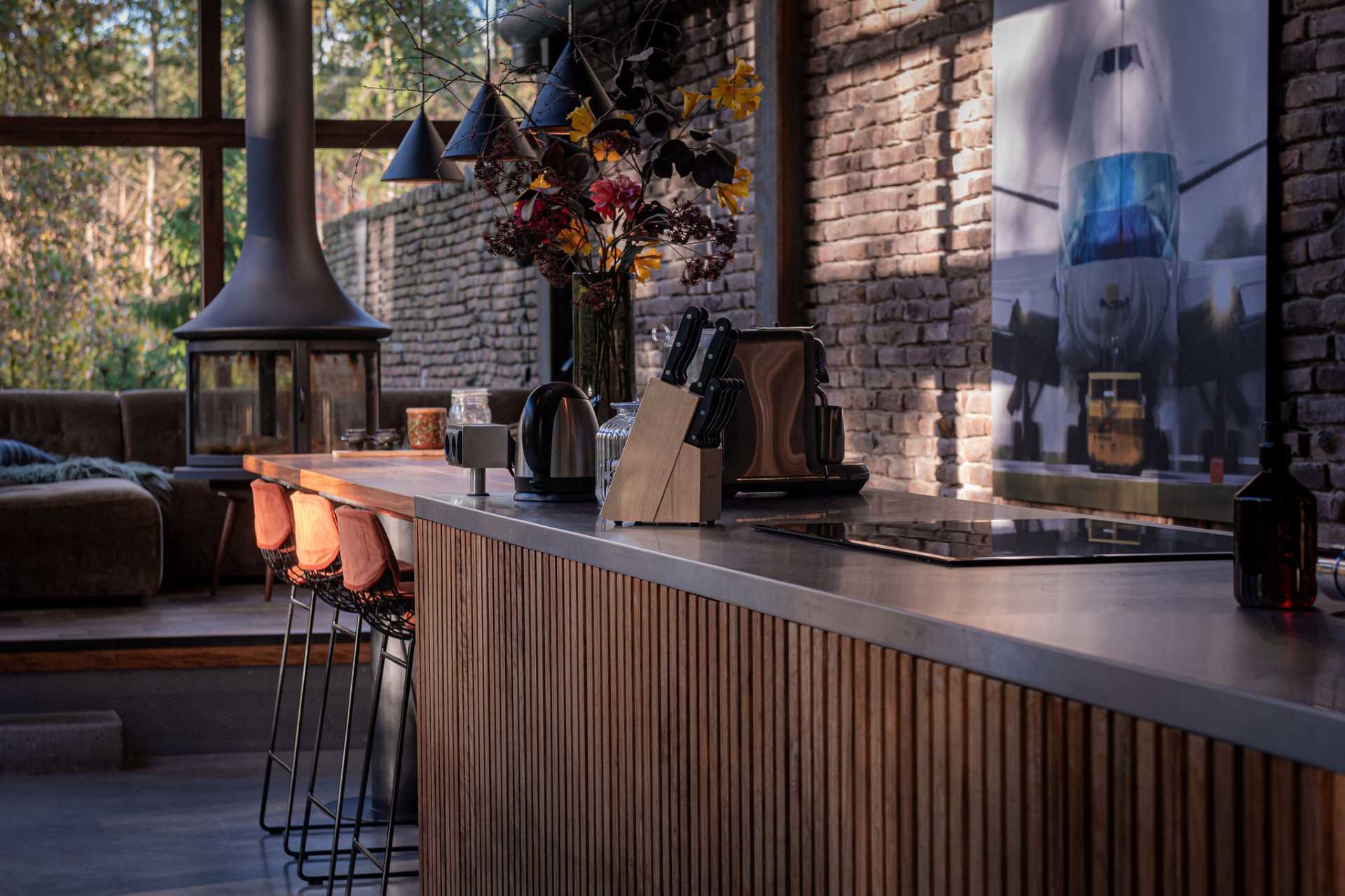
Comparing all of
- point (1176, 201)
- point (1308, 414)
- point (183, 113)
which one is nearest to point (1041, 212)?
point (1176, 201)

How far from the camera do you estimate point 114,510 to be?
595cm

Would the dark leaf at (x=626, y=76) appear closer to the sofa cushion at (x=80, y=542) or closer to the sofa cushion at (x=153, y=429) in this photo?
the sofa cushion at (x=80, y=542)

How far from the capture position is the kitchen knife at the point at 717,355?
210 cm

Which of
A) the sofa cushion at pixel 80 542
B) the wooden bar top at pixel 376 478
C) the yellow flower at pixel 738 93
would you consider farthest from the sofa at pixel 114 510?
the yellow flower at pixel 738 93

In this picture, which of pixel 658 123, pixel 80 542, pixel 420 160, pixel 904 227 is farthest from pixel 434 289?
pixel 658 123

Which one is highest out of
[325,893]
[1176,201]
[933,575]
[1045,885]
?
[1176,201]

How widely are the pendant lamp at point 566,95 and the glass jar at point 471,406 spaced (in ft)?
2.46

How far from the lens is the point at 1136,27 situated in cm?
410

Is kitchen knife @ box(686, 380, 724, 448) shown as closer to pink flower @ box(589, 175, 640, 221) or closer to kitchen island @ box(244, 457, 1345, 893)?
kitchen island @ box(244, 457, 1345, 893)

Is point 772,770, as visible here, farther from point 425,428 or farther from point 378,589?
point 425,428

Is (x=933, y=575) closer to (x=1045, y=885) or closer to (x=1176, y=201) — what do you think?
(x=1045, y=885)

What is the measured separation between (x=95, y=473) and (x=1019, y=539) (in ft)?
17.7

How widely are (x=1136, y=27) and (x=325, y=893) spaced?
3078mm

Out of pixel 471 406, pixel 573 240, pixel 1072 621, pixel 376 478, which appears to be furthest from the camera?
pixel 471 406
